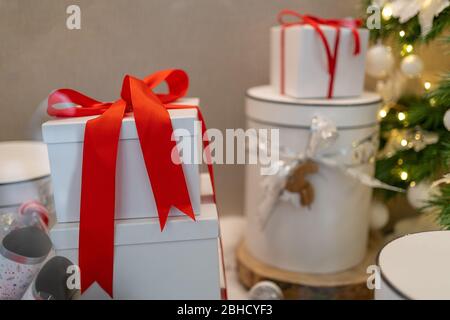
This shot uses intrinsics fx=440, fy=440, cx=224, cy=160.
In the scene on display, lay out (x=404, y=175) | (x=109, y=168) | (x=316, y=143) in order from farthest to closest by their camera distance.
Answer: (x=404, y=175), (x=316, y=143), (x=109, y=168)

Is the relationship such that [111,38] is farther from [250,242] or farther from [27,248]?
[250,242]

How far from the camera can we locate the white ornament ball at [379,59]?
962 mm

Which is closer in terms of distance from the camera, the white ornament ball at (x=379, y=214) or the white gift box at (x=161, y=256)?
the white gift box at (x=161, y=256)

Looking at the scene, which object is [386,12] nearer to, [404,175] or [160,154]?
[404,175]

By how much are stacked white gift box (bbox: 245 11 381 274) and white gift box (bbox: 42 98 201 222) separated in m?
0.30

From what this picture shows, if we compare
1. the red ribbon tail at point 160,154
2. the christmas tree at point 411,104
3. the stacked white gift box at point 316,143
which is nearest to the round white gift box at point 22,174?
the red ribbon tail at point 160,154

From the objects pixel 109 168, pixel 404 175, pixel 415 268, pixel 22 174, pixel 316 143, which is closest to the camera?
pixel 415 268

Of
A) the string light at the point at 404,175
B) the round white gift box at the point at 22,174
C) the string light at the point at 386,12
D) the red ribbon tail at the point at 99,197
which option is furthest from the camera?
the string light at the point at 404,175

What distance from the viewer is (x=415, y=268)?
0.49 metres

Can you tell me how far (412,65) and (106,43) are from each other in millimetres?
627

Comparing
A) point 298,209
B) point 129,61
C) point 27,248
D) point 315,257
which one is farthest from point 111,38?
point 315,257

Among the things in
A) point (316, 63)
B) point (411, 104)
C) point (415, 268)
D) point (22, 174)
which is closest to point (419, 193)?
point (411, 104)

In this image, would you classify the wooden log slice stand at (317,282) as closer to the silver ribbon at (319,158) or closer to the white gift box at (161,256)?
the silver ribbon at (319,158)

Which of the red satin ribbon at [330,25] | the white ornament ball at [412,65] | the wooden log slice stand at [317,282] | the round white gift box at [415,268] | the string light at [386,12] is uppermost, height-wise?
the string light at [386,12]
